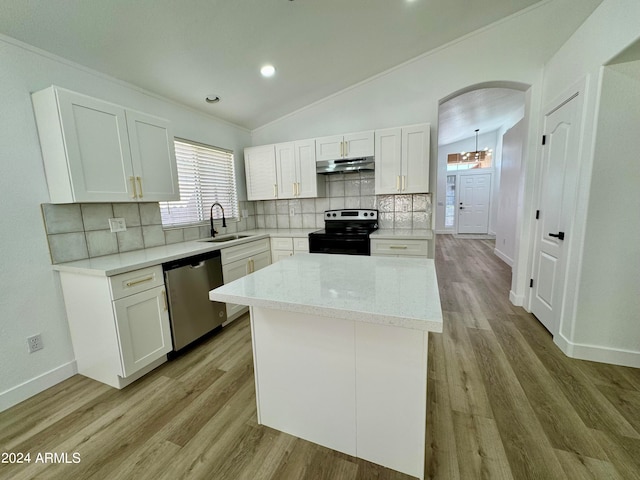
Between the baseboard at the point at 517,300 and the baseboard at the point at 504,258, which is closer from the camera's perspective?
the baseboard at the point at 517,300

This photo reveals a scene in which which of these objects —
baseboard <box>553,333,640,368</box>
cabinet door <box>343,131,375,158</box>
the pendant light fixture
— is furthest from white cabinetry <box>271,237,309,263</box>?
the pendant light fixture

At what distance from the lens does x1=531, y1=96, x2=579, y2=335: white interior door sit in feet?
6.85

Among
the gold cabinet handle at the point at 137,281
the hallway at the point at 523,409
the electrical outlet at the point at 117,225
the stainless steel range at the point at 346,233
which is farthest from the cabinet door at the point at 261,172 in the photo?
the hallway at the point at 523,409

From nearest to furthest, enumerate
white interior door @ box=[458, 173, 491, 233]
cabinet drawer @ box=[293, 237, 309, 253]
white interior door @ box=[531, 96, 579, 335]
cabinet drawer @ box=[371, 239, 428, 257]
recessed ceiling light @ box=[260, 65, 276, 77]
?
white interior door @ box=[531, 96, 579, 335] → recessed ceiling light @ box=[260, 65, 276, 77] → cabinet drawer @ box=[371, 239, 428, 257] → cabinet drawer @ box=[293, 237, 309, 253] → white interior door @ box=[458, 173, 491, 233]

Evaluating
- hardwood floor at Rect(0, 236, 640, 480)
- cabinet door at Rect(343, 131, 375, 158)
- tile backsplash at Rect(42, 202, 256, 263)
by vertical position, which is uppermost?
cabinet door at Rect(343, 131, 375, 158)

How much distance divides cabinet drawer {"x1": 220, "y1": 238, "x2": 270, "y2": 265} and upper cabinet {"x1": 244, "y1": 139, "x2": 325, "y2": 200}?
746mm

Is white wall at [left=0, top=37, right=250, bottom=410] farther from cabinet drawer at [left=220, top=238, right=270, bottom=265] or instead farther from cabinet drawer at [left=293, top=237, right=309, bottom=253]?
cabinet drawer at [left=293, top=237, right=309, bottom=253]

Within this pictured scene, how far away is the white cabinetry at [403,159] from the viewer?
286 cm

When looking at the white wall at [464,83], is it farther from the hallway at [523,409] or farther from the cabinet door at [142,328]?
the cabinet door at [142,328]

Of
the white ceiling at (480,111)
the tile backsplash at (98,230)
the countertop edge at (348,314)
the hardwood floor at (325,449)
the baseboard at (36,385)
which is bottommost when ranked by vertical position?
→ the hardwood floor at (325,449)

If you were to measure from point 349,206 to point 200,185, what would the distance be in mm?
1967

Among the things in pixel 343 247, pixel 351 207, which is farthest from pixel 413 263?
pixel 351 207

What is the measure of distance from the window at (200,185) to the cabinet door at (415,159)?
236 cm

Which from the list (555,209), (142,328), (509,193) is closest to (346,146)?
(555,209)
